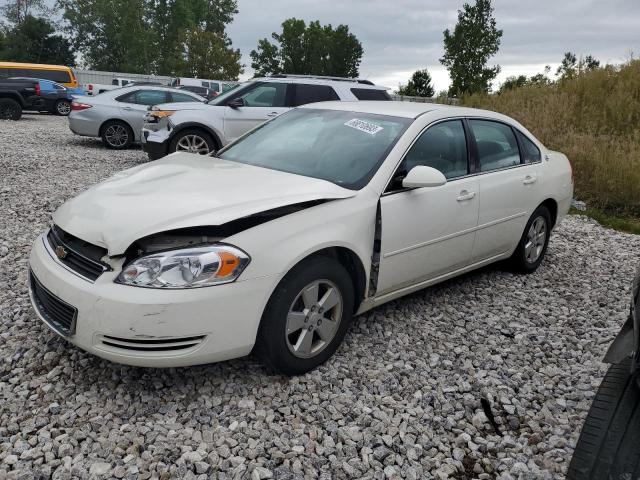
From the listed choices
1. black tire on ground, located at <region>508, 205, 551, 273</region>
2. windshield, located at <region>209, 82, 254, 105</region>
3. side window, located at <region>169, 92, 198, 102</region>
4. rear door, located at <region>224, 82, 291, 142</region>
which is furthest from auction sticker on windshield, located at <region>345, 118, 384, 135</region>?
side window, located at <region>169, 92, 198, 102</region>

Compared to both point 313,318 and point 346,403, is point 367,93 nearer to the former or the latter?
point 313,318

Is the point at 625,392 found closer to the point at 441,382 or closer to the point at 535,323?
the point at 441,382

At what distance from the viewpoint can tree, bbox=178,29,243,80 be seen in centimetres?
5412

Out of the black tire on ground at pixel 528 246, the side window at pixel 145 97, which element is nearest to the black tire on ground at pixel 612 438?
the black tire on ground at pixel 528 246

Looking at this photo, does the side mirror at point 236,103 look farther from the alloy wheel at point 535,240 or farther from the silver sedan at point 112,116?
the alloy wheel at point 535,240

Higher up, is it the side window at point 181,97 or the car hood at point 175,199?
the side window at point 181,97

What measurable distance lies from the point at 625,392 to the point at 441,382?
132cm

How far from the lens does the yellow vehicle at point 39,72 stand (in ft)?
70.0

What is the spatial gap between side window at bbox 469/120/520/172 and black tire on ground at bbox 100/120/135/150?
956 centimetres

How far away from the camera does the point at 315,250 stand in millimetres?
3092

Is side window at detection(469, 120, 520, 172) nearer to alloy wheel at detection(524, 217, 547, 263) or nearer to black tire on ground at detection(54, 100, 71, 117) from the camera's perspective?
alloy wheel at detection(524, 217, 547, 263)

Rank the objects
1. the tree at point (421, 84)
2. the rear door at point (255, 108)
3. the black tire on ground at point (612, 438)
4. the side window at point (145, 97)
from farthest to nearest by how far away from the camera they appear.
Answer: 1. the tree at point (421, 84)
2. the side window at point (145, 97)
3. the rear door at point (255, 108)
4. the black tire on ground at point (612, 438)

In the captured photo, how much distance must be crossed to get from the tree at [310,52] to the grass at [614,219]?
61.0 metres

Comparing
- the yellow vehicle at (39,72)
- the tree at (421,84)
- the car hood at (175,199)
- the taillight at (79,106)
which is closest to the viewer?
the car hood at (175,199)
